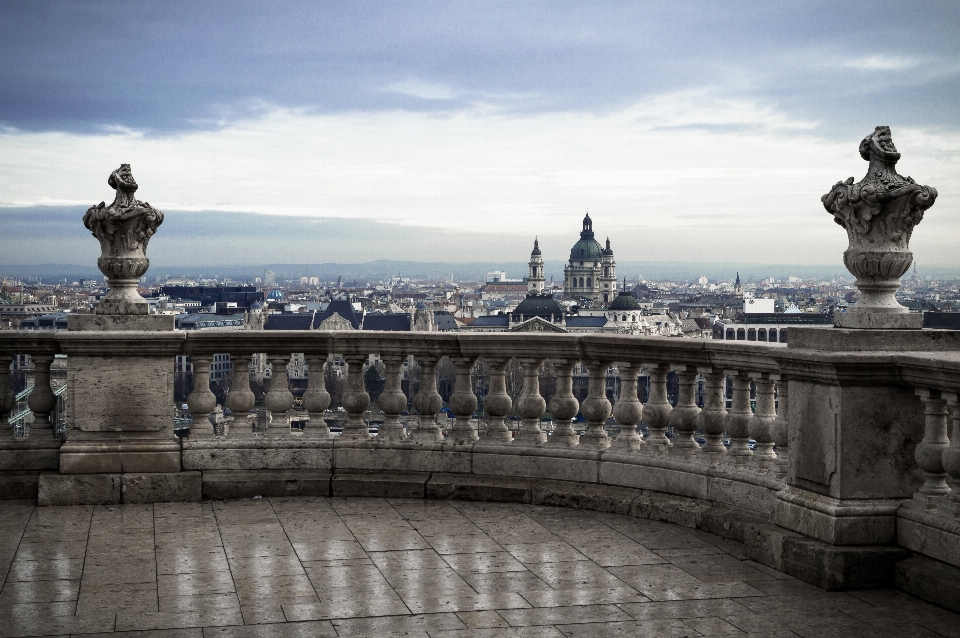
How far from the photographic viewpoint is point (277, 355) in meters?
7.63

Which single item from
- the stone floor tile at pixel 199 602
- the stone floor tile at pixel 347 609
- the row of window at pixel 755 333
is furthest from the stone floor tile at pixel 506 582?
the row of window at pixel 755 333

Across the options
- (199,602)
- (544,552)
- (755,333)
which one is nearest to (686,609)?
(544,552)

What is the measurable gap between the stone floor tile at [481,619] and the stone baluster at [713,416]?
2267mm

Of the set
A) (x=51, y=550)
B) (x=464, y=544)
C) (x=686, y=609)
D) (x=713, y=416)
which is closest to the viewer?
(x=686, y=609)

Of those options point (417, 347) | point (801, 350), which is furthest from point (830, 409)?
point (417, 347)

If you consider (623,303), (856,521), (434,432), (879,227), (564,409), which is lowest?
(623,303)

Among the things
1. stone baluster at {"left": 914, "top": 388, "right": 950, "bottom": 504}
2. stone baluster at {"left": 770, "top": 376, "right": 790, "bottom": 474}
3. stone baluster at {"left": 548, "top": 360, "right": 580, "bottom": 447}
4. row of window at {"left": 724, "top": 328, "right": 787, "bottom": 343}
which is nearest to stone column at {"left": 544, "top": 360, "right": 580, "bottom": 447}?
stone baluster at {"left": 548, "top": 360, "right": 580, "bottom": 447}

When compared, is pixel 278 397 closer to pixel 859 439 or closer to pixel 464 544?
pixel 464 544

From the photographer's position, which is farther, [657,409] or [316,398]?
[316,398]

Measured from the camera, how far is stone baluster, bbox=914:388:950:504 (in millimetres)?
5215

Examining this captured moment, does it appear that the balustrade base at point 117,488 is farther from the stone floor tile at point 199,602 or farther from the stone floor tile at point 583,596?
the stone floor tile at point 583,596

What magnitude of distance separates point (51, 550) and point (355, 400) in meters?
2.25

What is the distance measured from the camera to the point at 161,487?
7301mm

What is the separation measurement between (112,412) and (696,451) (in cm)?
345
